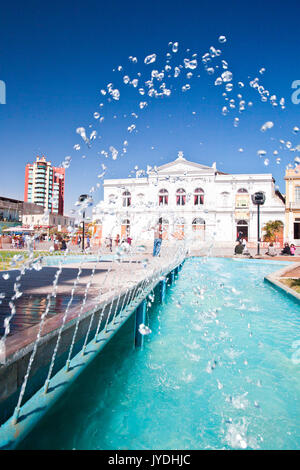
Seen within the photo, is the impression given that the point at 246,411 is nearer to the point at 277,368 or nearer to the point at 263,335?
the point at 277,368

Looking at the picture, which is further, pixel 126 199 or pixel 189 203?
pixel 126 199

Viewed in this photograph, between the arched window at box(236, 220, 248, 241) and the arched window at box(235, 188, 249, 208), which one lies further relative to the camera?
the arched window at box(235, 188, 249, 208)

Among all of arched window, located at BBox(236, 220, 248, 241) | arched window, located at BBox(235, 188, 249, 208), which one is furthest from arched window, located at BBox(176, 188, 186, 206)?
arched window, located at BBox(236, 220, 248, 241)

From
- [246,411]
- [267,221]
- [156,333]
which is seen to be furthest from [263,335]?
[267,221]

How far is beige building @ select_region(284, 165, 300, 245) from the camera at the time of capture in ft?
128

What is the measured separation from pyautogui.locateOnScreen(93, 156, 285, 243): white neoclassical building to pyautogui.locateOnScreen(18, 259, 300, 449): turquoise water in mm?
35347

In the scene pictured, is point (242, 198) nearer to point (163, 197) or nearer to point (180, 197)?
point (180, 197)

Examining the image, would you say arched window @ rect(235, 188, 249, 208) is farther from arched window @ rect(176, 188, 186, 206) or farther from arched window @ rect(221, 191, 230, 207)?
arched window @ rect(176, 188, 186, 206)

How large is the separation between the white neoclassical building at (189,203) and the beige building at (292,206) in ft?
3.06

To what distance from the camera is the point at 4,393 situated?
7.36 ft

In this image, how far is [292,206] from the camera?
129 ft

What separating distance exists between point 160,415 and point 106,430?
0.55 meters

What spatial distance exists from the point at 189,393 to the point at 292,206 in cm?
4019

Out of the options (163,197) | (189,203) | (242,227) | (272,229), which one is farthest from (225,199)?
(163,197)
